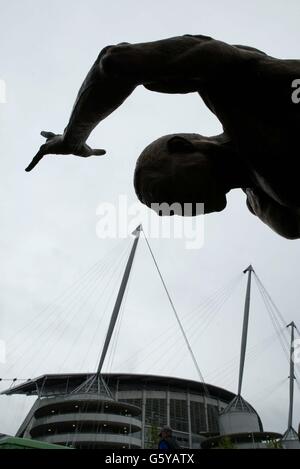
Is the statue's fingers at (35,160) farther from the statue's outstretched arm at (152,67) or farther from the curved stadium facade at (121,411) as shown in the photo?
the curved stadium facade at (121,411)

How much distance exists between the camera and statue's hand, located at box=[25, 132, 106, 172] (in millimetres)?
1583

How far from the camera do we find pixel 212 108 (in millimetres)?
1585

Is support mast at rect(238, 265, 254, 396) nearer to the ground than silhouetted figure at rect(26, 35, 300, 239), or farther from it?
farther from it

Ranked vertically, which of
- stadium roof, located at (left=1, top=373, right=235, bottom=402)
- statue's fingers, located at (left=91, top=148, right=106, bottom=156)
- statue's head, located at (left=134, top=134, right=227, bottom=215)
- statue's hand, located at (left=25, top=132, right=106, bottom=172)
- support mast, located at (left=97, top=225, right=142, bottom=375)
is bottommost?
statue's head, located at (left=134, top=134, right=227, bottom=215)

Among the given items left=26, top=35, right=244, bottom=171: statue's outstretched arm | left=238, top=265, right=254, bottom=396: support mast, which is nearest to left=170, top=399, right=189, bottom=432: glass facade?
left=238, top=265, right=254, bottom=396: support mast

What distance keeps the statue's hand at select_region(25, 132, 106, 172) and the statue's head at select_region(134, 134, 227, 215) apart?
0.90 feet

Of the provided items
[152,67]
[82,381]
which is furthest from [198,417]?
[152,67]

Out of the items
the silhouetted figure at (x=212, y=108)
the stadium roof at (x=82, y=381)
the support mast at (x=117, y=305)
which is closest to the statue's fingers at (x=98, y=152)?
the silhouetted figure at (x=212, y=108)

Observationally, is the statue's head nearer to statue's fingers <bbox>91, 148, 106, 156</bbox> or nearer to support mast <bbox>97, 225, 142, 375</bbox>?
statue's fingers <bbox>91, 148, 106, 156</bbox>

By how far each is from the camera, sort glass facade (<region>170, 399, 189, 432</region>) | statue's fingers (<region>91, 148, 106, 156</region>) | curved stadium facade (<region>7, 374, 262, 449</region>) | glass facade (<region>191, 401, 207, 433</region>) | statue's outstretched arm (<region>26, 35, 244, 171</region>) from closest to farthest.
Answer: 1. statue's outstretched arm (<region>26, 35, 244, 171</region>)
2. statue's fingers (<region>91, 148, 106, 156</region>)
3. curved stadium facade (<region>7, 374, 262, 449</region>)
4. glass facade (<region>170, 399, 189, 432</region>)
5. glass facade (<region>191, 401, 207, 433</region>)

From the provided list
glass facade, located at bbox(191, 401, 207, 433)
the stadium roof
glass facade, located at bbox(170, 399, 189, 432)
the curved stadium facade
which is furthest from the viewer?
the stadium roof

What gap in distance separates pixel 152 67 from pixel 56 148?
1.78ft

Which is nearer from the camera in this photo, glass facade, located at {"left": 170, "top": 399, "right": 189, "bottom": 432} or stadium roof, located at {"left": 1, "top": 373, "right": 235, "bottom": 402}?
glass facade, located at {"left": 170, "top": 399, "right": 189, "bottom": 432}

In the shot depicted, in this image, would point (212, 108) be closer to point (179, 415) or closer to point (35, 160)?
point (35, 160)
